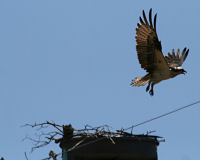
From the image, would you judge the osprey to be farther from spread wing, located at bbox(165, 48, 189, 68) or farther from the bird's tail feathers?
spread wing, located at bbox(165, 48, 189, 68)

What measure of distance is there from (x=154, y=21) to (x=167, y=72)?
1047mm

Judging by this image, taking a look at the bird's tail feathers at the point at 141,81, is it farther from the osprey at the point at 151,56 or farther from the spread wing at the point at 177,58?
the spread wing at the point at 177,58

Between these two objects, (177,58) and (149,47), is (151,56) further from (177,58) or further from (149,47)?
(177,58)

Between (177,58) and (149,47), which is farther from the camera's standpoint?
(177,58)

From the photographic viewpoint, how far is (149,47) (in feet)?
27.5

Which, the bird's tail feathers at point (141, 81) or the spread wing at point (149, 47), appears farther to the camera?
the bird's tail feathers at point (141, 81)

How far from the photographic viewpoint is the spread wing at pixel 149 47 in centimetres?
821

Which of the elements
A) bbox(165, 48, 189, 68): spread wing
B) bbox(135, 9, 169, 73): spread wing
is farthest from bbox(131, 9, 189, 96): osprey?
bbox(165, 48, 189, 68): spread wing

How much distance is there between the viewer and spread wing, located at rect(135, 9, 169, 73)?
8211 mm

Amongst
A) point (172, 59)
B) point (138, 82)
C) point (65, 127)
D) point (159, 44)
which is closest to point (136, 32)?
point (159, 44)

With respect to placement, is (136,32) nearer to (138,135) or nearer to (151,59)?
(151,59)

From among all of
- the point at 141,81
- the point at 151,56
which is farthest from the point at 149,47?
the point at 141,81

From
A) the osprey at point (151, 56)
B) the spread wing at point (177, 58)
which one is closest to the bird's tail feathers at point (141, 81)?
the osprey at point (151, 56)

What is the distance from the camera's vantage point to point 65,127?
5.17 m
